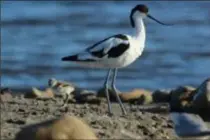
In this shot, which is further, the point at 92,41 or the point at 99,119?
the point at 92,41

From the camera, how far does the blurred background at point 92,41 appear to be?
55.4 ft

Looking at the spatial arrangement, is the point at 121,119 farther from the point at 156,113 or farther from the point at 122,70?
the point at 122,70

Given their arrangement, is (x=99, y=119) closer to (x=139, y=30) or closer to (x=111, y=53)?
(x=111, y=53)

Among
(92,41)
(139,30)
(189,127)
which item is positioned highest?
(139,30)

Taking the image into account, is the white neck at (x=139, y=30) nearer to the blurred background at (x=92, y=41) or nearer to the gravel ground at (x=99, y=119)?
the gravel ground at (x=99, y=119)

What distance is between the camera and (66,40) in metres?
20.2

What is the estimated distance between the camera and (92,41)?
1988 cm

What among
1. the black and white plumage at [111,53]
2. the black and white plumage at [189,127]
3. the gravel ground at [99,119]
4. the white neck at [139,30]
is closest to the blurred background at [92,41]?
the white neck at [139,30]

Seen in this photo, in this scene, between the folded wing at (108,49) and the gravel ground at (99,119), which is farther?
the folded wing at (108,49)

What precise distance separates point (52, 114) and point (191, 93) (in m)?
2.45

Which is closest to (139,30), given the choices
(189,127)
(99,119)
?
(99,119)

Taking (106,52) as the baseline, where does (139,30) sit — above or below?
above

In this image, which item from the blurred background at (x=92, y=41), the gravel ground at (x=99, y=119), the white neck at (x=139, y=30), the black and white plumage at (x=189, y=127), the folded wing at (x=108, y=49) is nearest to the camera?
the gravel ground at (x=99, y=119)

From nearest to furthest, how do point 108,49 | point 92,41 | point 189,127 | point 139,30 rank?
point 189,127
point 108,49
point 139,30
point 92,41
